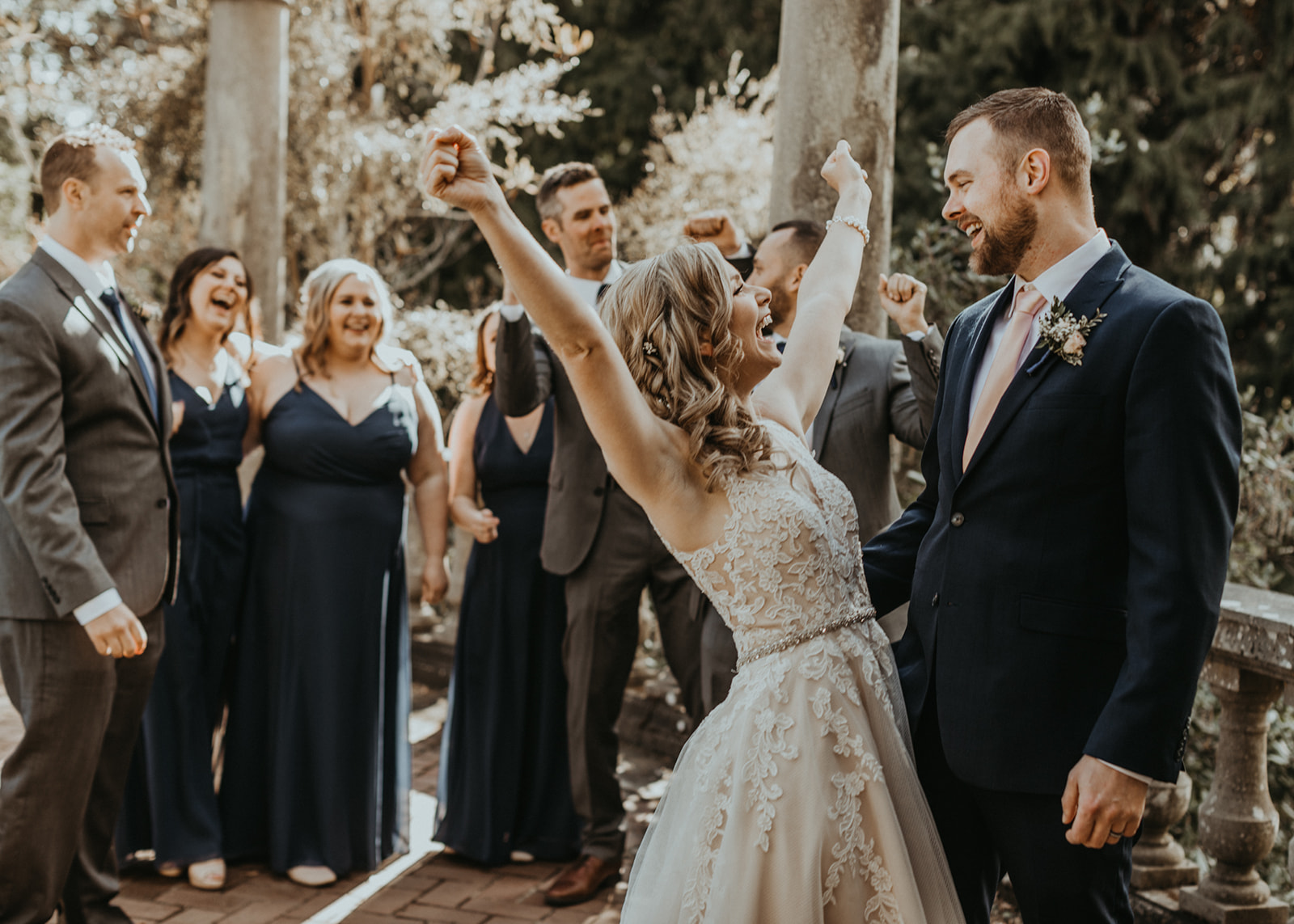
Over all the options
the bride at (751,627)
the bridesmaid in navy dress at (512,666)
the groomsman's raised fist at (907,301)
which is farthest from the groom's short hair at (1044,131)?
the bridesmaid in navy dress at (512,666)

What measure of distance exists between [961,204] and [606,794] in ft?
8.61

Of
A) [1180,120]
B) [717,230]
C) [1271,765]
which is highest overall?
[1180,120]

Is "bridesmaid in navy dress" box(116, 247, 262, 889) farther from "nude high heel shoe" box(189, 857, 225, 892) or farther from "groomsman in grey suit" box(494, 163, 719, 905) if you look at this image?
"groomsman in grey suit" box(494, 163, 719, 905)

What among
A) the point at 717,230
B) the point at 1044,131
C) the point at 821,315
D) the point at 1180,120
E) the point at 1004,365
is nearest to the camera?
the point at 1044,131

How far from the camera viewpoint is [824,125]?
3801mm

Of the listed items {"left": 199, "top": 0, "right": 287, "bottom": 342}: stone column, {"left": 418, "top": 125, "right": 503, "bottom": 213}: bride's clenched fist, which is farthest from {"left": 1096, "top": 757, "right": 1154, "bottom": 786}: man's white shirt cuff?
{"left": 199, "top": 0, "right": 287, "bottom": 342}: stone column

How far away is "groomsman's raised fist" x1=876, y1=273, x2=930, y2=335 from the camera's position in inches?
118

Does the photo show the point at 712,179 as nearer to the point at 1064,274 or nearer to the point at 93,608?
the point at 93,608

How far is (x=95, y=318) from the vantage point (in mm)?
3314

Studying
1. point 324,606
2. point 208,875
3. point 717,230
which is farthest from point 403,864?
point 717,230

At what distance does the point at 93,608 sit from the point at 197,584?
112 centimetres

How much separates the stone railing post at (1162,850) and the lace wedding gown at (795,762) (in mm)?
1716

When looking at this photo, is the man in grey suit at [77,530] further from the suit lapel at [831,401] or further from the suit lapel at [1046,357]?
the suit lapel at [1046,357]

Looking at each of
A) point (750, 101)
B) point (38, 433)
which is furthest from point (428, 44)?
point (38, 433)
